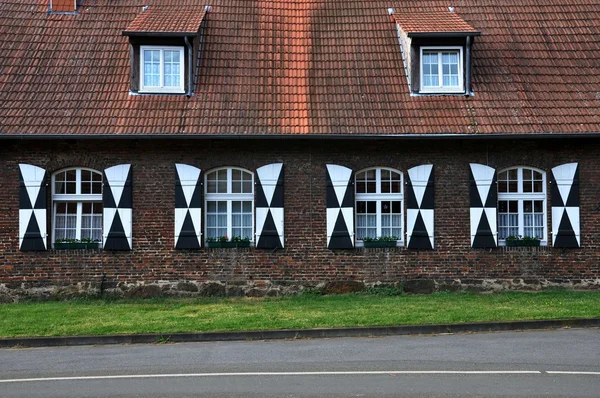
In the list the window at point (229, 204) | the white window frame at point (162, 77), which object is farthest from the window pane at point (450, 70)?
the white window frame at point (162, 77)

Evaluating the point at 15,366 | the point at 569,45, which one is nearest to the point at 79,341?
the point at 15,366

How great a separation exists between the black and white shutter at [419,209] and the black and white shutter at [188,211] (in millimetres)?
4608

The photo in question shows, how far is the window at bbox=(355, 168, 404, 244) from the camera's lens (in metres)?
16.6

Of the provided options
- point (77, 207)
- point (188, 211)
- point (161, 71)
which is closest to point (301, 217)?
point (188, 211)

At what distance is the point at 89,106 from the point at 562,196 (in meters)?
10.7

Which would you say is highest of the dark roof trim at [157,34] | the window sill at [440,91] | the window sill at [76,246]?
the dark roof trim at [157,34]

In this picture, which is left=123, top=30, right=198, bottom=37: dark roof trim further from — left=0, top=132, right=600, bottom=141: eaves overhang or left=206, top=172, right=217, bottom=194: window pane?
left=206, top=172, right=217, bottom=194: window pane

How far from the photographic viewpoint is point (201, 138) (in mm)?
15992

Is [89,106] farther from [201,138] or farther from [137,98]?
[201,138]

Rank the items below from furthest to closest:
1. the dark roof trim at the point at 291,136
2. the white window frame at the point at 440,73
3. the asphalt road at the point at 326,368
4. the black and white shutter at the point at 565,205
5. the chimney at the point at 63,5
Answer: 1. the chimney at the point at 63,5
2. the white window frame at the point at 440,73
3. the black and white shutter at the point at 565,205
4. the dark roof trim at the point at 291,136
5. the asphalt road at the point at 326,368

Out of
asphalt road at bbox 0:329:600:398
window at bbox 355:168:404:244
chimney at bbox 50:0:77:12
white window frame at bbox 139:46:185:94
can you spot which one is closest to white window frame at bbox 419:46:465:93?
window at bbox 355:168:404:244

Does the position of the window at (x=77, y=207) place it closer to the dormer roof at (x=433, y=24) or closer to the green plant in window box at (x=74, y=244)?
the green plant in window box at (x=74, y=244)

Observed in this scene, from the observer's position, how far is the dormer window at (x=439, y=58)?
1692 cm

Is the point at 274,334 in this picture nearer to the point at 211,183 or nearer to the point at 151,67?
the point at 211,183
